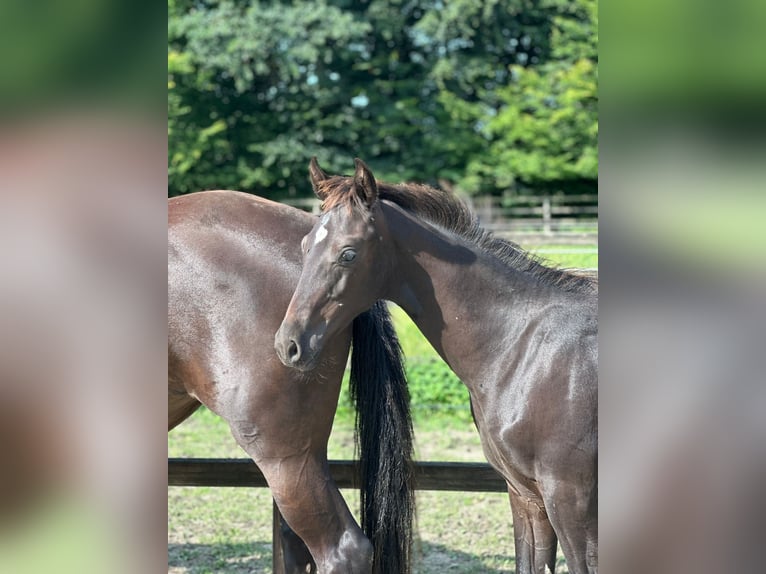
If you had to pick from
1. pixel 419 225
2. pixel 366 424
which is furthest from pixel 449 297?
pixel 366 424

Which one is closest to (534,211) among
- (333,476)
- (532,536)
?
(333,476)

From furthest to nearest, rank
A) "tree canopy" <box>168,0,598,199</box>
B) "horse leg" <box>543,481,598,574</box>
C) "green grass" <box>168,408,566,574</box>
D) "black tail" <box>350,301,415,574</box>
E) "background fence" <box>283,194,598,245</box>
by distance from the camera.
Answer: "tree canopy" <box>168,0,598,199</box> < "background fence" <box>283,194,598,245</box> < "green grass" <box>168,408,566,574</box> < "black tail" <box>350,301,415,574</box> < "horse leg" <box>543,481,598,574</box>

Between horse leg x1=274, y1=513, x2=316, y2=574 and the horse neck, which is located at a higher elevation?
the horse neck

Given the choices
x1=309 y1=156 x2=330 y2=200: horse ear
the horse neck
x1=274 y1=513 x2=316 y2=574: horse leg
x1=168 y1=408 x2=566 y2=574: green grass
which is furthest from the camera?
x1=168 y1=408 x2=566 y2=574: green grass

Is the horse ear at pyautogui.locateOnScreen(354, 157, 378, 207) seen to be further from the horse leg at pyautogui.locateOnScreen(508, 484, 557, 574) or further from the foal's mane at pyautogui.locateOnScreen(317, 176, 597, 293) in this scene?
the horse leg at pyautogui.locateOnScreen(508, 484, 557, 574)

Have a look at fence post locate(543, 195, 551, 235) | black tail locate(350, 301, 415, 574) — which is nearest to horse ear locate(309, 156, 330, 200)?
black tail locate(350, 301, 415, 574)

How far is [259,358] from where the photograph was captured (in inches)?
109

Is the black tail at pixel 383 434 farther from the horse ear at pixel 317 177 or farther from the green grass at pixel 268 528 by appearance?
the horse ear at pixel 317 177

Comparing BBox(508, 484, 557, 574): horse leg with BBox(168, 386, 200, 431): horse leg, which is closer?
BBox(508, 484, 557, 574): horse leg

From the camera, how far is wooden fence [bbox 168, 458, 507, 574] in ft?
12.0

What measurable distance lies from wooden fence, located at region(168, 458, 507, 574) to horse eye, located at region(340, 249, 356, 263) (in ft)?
4.54

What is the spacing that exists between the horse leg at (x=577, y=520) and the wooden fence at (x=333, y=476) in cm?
123

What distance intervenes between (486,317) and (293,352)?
0.62m
